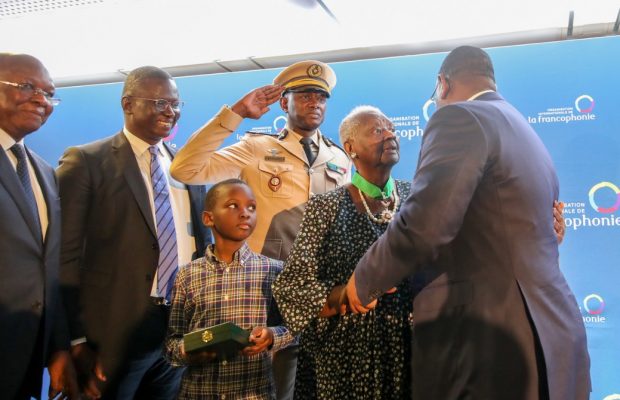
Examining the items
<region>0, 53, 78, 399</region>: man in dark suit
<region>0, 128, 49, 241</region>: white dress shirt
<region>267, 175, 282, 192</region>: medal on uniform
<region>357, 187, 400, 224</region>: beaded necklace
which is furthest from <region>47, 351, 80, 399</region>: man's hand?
<region>357, 187, 400, 224</region>: beaded necklace

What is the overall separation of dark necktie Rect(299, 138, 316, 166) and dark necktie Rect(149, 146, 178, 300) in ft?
2.46

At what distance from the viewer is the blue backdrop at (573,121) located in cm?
331

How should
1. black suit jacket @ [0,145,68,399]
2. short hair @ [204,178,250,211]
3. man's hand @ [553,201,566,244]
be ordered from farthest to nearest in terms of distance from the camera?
short hair @ [204,178,250,211] → man's hand @ [553,201,566,244] → black suit jacket @ [0,145,68,399]

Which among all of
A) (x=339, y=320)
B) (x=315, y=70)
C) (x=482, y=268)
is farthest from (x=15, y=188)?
(x=482, y=268)

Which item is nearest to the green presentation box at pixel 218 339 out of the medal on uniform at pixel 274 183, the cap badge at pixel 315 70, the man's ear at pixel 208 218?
the man's ear at pixel 208 218

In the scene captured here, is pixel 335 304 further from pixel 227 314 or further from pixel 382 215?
pixel 227 314

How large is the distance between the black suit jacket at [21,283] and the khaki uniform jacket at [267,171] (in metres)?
0.77

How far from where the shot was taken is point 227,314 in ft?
7.22

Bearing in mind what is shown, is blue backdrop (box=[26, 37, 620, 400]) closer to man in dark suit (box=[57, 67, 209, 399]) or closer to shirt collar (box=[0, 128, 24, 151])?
man in dark suit (box=[57, 67, 209, 399])

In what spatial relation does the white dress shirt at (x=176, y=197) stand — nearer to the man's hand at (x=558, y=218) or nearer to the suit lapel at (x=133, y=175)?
the suit lapel at (x=133, y=175)

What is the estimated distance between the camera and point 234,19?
3.70 metres

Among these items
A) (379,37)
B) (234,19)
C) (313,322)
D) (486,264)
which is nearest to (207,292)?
(313,322)

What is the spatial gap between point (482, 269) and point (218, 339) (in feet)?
2.99

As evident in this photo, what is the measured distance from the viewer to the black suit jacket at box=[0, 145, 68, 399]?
193 cm
